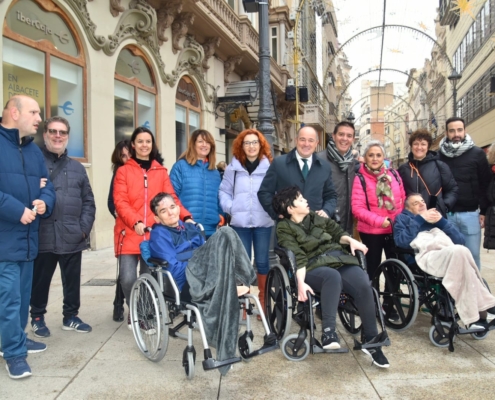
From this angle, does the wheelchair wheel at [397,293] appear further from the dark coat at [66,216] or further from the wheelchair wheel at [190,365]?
the dark coat at [66,216]

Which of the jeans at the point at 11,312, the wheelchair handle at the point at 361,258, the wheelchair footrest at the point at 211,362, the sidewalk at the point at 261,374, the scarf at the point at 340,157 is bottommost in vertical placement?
the sidewalk at the point at 261,374

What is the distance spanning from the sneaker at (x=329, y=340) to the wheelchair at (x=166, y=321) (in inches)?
14.5

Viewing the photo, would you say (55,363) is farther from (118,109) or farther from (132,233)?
(118,109)

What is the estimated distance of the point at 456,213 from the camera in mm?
4867

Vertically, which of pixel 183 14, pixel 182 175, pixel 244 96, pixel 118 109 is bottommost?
pixel 182 175

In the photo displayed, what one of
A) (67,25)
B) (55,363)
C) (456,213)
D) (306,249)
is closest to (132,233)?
(55,363)

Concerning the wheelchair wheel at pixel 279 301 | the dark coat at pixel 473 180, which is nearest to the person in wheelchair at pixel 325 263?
the wheelchair wheel at pixel 279 301

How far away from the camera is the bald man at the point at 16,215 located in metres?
3.30

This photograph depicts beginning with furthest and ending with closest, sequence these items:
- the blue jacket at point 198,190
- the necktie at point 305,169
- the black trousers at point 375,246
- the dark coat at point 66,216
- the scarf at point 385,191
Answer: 1. the blue jacket at point 198,190
2. the black trousers at point 375,246
3. the scarf at point 385,191
4. the necktie at point 305,169
5. the dark coat at point 66,216

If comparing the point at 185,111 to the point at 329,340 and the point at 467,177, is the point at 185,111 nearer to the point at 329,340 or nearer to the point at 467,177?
the point at 467,177

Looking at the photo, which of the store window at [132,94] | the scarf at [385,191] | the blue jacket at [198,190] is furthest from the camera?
the store window at [132,94]

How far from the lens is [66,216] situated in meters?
4.17

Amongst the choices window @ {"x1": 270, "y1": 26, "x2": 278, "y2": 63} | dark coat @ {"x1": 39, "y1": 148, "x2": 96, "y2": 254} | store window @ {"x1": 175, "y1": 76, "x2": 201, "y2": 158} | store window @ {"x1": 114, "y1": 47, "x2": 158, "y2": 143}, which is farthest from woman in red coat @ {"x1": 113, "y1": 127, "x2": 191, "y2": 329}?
window @ {"x1": 270, "y1": 26, "x2": 278, "y2": 63}

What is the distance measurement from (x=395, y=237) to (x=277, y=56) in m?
19.1
